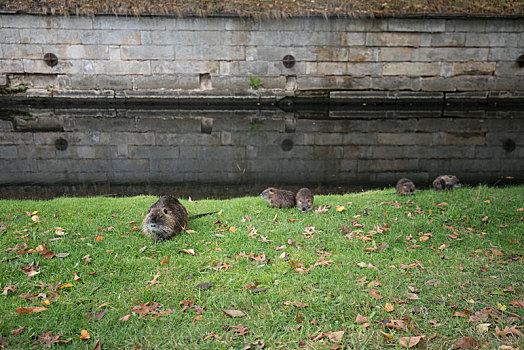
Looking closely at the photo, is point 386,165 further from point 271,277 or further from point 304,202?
point 271,277

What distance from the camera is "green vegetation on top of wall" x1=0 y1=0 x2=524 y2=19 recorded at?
14758mm

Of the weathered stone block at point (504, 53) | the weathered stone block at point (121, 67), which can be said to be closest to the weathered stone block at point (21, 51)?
the weathered stone block at point (121, 67)

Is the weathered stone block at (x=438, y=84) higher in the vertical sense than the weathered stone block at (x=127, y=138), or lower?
higher

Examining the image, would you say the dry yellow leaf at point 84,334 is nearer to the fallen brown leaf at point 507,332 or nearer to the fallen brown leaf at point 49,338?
the fallen brown leaf at point 49,338

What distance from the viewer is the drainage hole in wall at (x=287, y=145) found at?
35.0ft

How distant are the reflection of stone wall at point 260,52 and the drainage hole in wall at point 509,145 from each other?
525cm

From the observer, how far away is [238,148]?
1066cm

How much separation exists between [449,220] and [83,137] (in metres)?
9.58

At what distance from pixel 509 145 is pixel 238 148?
7272mm

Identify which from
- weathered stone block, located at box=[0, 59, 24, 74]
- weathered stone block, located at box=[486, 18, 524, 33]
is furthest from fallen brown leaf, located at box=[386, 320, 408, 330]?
weathered stone block, located at box=[0, 59, 24, 74]

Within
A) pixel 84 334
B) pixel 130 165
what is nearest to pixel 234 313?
pixel 84 334

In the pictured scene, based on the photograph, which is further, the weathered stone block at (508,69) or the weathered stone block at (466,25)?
the weathered stone block at (508,69)

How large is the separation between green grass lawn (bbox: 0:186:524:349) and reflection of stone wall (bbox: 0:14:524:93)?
10.5 metres

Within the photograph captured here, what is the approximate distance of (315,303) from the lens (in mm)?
3506
